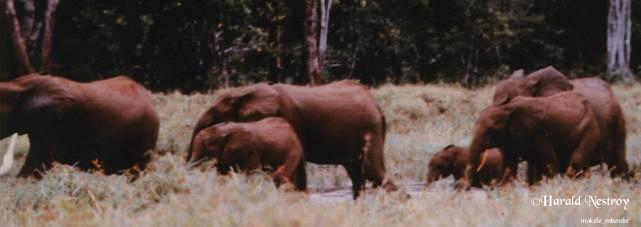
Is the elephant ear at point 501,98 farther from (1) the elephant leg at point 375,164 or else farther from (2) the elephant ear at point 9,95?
(2) the elephant ear at point 9,95

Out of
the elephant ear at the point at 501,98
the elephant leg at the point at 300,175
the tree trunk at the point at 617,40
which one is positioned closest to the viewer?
the elephant leg at the point at 300,175

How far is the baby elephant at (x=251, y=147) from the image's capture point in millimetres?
8555

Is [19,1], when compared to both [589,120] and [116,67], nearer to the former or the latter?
[116,67]

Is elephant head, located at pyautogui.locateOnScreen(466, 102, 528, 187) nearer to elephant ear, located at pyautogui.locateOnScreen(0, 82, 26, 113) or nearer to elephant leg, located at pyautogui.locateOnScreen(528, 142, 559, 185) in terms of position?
elephant leg, located at pyautogui.locateOnScreen(528, 142, 559, 185)

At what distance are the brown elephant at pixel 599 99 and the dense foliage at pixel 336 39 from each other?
10.2 meters

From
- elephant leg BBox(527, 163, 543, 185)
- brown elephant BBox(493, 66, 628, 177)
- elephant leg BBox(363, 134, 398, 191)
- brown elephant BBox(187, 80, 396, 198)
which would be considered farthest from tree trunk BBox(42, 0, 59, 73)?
elephant leg BBox(527, 163, 543, 185)

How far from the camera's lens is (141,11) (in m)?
24.7

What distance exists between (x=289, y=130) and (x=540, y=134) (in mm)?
3153

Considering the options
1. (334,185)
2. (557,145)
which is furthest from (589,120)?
(334,185)

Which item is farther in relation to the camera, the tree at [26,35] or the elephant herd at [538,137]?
the tree at [26,35]

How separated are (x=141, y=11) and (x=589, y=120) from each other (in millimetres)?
15352

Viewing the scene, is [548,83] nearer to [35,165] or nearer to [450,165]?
[450,165]

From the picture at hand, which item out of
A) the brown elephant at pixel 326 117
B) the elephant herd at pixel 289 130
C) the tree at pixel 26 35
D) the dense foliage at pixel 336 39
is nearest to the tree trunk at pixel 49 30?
the tree at pixel 26 35

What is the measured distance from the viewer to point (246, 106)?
9.34 m
